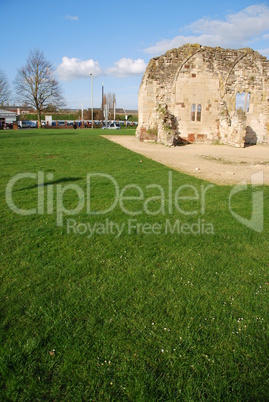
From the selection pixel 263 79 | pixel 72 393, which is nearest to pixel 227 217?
pixel 72 393

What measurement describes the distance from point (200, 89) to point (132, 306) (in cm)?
2217

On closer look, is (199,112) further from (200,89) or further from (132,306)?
(132,306)

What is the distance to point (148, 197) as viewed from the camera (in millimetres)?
7242

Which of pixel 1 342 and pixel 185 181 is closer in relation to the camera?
pixel 1 342

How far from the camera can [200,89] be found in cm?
2238

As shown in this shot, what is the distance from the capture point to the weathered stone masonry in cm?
2208

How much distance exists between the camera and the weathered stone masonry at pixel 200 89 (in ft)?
72.4

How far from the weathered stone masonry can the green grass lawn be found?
56.6 ft

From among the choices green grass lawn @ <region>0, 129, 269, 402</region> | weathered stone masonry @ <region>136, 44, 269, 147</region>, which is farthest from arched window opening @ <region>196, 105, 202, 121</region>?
green grass lawn @ <region>0, 129, 269, 402</region>

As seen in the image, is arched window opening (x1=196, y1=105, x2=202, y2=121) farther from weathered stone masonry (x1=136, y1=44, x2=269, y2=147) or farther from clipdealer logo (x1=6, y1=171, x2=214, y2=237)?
clipdealer logo (x1=6, y1=171, x2=214, y2=237)

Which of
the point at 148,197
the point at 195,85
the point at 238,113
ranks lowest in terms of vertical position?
the point at 148,197

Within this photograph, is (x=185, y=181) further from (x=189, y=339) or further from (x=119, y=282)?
(x=189, y=339)

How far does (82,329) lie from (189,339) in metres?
1.06

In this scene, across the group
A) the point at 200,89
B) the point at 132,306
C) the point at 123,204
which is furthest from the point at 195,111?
the point at 132,306
